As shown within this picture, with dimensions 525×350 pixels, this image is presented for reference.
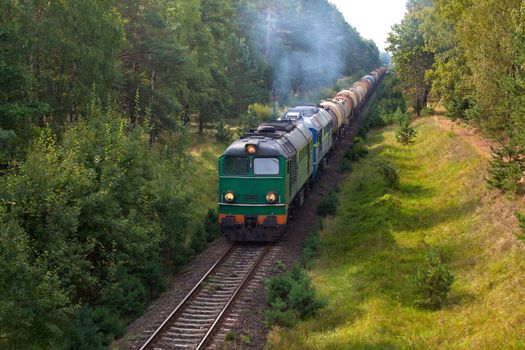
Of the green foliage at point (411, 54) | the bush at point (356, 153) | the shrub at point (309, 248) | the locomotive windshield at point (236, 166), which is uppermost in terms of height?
the green foliage at point (411, 54)

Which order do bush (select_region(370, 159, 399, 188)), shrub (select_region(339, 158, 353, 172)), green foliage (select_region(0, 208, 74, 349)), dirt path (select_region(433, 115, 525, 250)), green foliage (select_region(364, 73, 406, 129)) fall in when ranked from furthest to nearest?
1. green foliage (select_region(364, 73, 406, 129))
2. shrub (select_region(339, 158, 353, 172))
3. bush (select_region(370, 159, 399, 188))
4. dirt path (select_region(433, 115, 525, 250))
5. green foliage (select_region(0, 208, 74, 349))

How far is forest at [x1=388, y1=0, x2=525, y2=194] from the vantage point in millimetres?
21453

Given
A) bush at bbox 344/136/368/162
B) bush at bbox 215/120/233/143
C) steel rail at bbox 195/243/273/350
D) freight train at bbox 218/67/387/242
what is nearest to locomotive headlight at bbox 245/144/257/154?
freight train at bbox 218/67/387/242

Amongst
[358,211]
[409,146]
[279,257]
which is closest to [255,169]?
[279,257]

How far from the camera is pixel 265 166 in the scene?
20.3 metres

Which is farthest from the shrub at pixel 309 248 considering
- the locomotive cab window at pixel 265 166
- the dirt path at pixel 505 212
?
the dirt path at pixel 505 212

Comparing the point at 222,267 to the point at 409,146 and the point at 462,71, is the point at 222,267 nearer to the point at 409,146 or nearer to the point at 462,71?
the point at 409,146

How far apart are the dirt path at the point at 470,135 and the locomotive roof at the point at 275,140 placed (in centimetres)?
1135

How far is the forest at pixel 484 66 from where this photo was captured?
70.4ft

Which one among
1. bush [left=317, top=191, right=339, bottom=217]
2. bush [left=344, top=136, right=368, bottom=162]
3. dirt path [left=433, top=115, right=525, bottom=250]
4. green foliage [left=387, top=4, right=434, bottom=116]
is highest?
green foliage [left=387, top=4, right=434, bottom=116]

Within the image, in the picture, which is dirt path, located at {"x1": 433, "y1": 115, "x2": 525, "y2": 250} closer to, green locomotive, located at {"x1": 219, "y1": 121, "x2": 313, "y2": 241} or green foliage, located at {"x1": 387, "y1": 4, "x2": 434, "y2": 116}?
green locomotive, located at {"x1": 219, "y1": 121, "x2": 313, "y2": 241}

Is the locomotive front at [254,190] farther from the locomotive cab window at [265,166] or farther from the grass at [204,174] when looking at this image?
the grass at [204,174]

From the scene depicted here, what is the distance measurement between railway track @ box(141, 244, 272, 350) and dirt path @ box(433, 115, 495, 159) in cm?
1641

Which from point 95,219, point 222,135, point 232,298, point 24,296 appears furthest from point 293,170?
point 222,135
